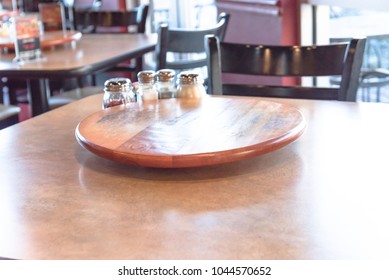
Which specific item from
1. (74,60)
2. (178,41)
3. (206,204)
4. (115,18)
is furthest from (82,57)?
(206,204)

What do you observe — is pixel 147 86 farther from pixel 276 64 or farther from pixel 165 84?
pixel 276 64

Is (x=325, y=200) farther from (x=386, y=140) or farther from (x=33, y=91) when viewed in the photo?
(x=33, y=91)

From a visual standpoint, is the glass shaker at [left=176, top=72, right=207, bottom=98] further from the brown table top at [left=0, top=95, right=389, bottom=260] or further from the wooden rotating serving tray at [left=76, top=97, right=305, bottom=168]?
the brown table top at [left=0, top=95, right=389, bottom=260]

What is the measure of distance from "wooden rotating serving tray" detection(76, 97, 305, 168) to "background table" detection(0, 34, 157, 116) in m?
0.93

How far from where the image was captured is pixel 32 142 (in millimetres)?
1282

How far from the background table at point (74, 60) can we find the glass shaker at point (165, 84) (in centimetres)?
79

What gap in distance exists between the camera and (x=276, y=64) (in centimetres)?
178

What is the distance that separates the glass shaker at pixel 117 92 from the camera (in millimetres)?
1358

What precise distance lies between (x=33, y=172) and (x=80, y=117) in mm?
415

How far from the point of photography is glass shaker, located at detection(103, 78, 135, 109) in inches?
53.5

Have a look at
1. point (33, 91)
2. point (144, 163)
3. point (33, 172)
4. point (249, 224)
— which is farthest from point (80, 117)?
point (33, 91)

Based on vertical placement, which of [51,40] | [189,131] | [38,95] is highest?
[51,40]

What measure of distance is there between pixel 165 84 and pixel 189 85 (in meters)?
0.07

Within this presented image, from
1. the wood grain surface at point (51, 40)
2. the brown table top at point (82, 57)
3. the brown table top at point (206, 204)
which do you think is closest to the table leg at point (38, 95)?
the brown table top at point (82, 57)
